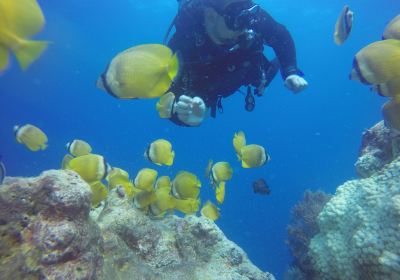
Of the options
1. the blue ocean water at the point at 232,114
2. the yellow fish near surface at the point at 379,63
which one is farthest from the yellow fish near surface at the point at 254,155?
the blue ocean water at the point at 232,114

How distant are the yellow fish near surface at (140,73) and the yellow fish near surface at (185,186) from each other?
263cm

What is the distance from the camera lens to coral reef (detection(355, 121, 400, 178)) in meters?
5.24

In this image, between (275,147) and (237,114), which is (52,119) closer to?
(237,114)

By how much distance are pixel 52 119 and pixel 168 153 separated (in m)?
93.7

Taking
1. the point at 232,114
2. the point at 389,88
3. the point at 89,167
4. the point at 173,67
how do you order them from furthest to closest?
the point at 232,114 → the point at 89,167 → the point at 389,88 → the point at 173,67

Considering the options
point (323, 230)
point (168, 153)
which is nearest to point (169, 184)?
point (168, 153)

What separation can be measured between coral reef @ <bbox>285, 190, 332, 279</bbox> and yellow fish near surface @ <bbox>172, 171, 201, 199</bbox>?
2897 mm

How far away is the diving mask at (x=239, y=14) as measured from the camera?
228 inches

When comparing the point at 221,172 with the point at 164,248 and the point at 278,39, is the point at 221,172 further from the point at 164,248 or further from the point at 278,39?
the point at 278,39

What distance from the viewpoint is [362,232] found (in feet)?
13.6

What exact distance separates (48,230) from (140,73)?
150 centimetres

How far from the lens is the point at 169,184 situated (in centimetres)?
584

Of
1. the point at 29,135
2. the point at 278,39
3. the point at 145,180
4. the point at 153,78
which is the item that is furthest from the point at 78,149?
the point at 153,78

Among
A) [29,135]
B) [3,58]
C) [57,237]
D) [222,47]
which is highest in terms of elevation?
[222,47]
